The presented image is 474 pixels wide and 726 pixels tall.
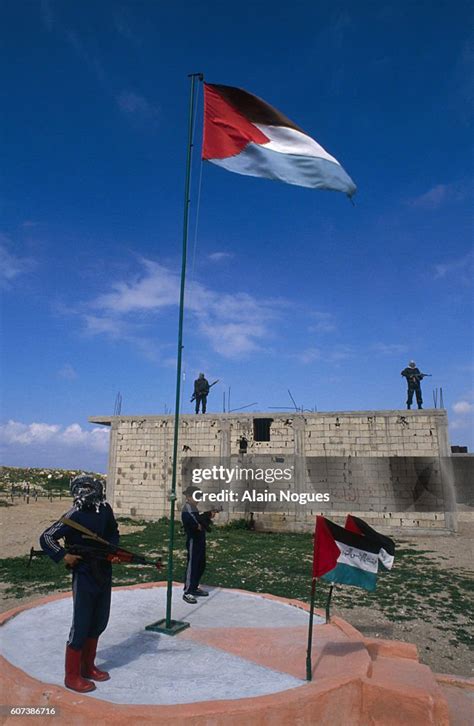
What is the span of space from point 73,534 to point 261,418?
15.5 m

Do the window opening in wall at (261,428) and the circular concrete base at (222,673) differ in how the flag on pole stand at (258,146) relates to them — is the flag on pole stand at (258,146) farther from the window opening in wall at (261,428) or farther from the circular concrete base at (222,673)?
the window opening in wall at (261,428)

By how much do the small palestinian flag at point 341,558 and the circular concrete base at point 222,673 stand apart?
75cm

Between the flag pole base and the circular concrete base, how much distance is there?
0.09 metres

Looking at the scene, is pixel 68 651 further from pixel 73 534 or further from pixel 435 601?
pixel 435 601

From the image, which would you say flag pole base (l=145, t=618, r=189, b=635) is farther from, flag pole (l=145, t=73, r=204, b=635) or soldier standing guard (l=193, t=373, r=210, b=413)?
soldier standing guard (l=193, t=373, r=210, b=413)

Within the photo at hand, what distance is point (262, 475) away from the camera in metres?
19.0

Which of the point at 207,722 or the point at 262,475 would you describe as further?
the point at 262,475

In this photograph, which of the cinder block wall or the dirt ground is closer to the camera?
the dirt ground

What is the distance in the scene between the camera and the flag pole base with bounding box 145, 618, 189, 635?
5.65 m

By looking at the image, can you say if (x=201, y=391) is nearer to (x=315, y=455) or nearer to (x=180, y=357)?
(x=315, y=455)

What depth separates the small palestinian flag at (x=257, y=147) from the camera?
265 inches

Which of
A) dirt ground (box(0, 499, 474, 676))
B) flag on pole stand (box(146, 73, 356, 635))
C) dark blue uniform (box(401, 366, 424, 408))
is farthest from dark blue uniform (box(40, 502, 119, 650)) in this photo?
dark blue uniform (box(401, 366, 424, 408))

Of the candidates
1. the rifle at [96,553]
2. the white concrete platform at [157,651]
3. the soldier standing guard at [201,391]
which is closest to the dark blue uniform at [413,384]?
the soldier standing guard at [201,391]

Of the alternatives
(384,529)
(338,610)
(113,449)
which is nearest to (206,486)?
(113,449)
